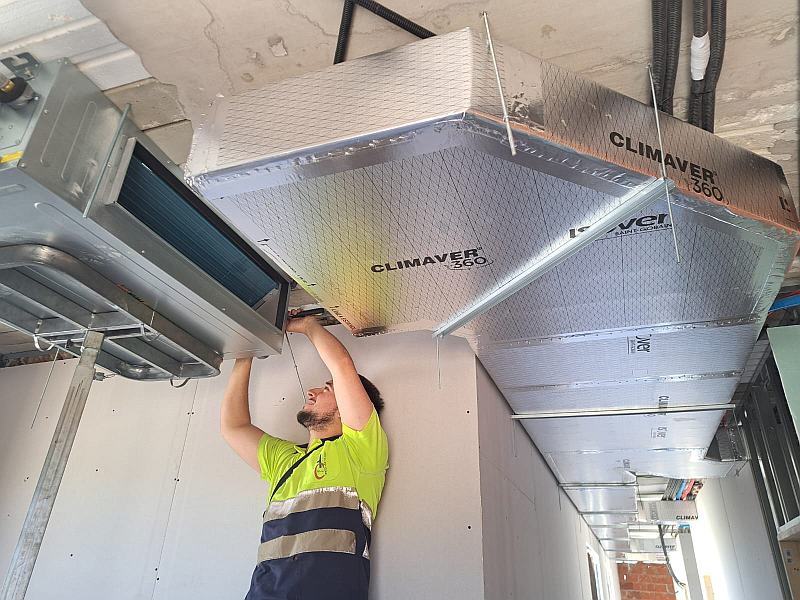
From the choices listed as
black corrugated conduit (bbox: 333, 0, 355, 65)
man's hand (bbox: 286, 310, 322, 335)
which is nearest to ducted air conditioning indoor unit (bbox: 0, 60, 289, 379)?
man's hand (bbox: 286, 310, 322, 335)

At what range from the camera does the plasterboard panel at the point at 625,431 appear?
2416 millimetres

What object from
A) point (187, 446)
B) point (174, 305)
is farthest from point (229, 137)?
point (187, 446)

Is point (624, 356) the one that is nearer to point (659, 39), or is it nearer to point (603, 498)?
point (659, 39)

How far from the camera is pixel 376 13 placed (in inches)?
44.8

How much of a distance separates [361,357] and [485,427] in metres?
0.53

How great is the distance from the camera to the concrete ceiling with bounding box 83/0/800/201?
1.16 meters

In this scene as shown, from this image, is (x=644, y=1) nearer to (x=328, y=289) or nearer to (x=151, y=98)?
(x=328, y=289)

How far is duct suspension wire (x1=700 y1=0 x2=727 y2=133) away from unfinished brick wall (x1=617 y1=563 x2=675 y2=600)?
8672mm

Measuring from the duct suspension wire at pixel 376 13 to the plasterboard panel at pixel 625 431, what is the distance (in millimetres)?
1849

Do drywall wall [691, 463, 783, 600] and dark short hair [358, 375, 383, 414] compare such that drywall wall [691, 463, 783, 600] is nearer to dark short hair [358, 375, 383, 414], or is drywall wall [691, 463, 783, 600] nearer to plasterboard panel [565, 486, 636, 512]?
plasterboard panel [565, 486, 636, 512]

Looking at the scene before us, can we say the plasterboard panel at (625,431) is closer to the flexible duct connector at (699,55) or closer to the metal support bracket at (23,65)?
the flexible duct connector at (699,55)

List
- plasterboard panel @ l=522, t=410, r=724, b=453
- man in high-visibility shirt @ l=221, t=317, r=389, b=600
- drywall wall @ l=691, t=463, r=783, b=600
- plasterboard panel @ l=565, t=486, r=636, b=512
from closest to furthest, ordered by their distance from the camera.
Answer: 1. man in high-visibility shirt @ l=221, t=317, r=389, b=600
2. plasterboard panel @ l=522, t=410, r=724, b=453
3. drywall wall @ l=691, t=463, r=783, b=600
4. plasterboard panel @ l=565, t=486, r=636, b=512

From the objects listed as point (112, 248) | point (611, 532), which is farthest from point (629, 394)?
point (611, 532)

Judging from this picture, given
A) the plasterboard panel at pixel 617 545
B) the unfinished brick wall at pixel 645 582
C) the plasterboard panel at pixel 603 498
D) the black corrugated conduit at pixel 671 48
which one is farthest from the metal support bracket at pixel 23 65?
the unfinished brick wall at pixel 645 582
